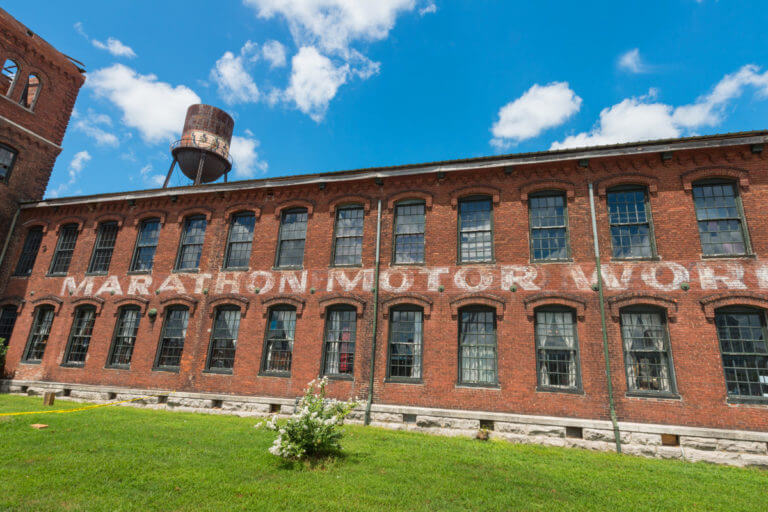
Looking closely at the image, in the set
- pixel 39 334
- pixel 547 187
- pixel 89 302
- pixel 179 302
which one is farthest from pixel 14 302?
pixel 547 187

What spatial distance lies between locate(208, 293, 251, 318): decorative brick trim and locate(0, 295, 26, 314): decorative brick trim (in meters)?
9.64

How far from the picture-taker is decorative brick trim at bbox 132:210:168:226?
16922mm

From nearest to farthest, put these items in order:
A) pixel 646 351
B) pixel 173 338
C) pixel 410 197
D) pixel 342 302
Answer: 1. pixel 646 351
2. pixel 342 302
3. pixel 410 197
4. pixel 173 338

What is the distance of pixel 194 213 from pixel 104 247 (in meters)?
4.63

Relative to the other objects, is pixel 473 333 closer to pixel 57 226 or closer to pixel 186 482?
pixel 186 482

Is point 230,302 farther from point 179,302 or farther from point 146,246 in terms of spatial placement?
point 146,246

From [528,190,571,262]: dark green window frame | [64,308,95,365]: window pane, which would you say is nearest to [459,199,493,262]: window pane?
[528,190,571,262]: dark green window frame

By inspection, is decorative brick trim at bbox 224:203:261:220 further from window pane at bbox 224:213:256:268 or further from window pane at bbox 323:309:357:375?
window pane at bbox 323:309:357:375

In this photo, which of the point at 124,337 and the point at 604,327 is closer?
the point at 604,327

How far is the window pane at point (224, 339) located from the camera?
47.9ft

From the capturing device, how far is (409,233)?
554 inches

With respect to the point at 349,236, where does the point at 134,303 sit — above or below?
below

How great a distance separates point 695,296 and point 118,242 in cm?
2063

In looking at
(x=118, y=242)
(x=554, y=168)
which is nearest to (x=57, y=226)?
(x=118, y=242)
